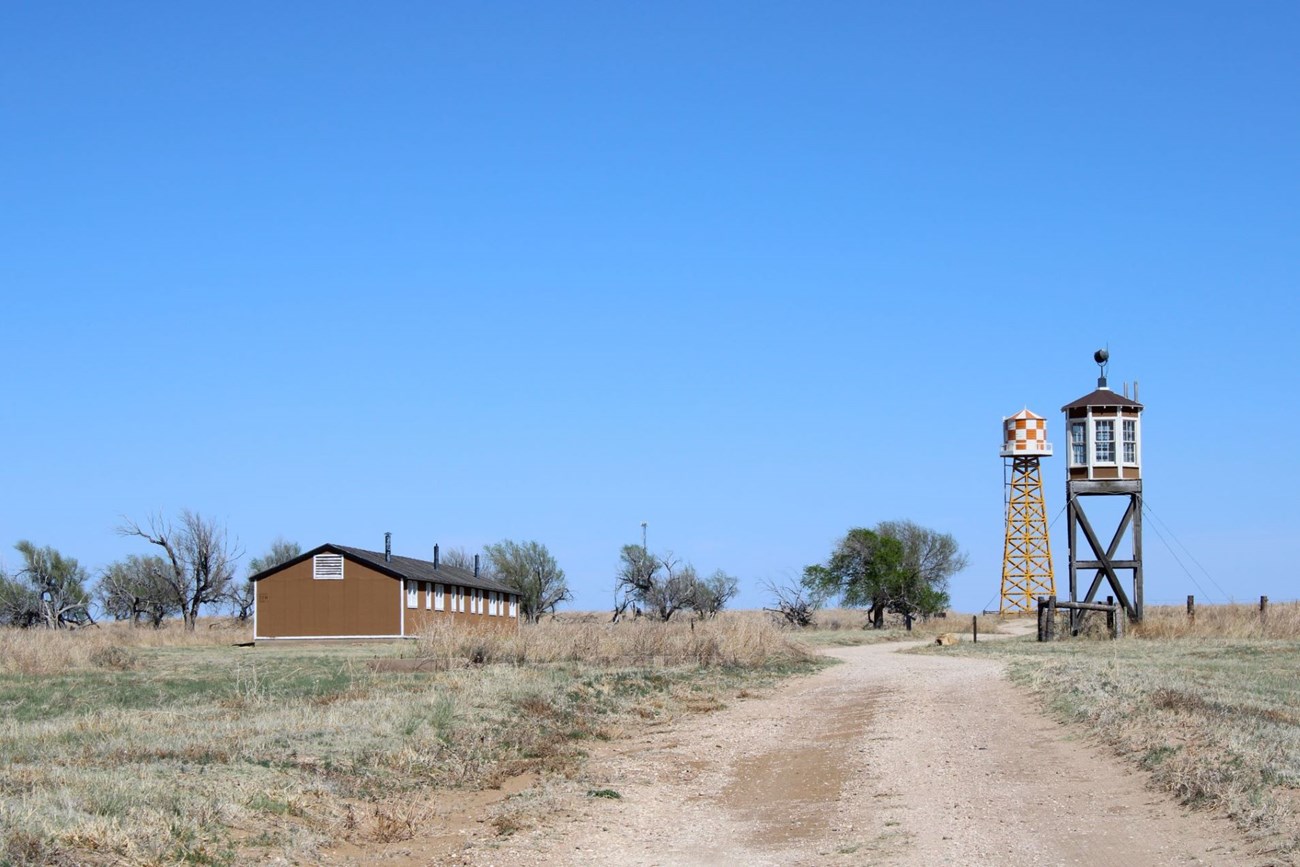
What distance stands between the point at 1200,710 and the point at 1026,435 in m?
36.7

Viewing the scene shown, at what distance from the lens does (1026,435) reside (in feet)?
165

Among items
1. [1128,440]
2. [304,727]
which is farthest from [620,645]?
[1128,440]

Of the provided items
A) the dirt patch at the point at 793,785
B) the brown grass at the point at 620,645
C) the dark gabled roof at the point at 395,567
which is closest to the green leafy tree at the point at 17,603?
the dark gabled roof at the point at 395,567

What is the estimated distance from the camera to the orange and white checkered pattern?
5009cm

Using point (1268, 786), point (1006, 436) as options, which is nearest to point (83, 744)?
point (1268, 786)

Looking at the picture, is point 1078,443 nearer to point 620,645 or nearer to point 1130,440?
point 1130,440

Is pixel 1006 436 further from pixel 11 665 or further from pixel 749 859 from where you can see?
pixel 749 859

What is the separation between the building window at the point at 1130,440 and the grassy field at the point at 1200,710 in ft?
21.9

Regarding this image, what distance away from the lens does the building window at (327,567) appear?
49688 mm

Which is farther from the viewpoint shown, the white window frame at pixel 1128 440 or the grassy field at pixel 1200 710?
the white window frame at pixel 1128 440

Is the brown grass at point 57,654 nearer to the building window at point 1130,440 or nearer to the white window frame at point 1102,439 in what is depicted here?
the white window frame at point 1102,439

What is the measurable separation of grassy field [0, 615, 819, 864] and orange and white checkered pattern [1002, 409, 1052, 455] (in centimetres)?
2214

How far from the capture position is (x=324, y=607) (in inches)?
1949

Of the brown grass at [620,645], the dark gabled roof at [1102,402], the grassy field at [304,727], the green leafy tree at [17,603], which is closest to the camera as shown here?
the grassy field at [304,727]
